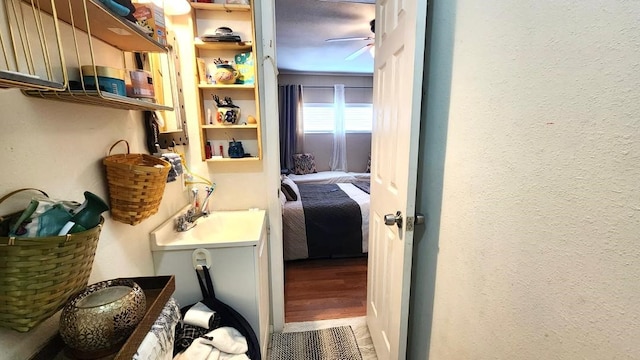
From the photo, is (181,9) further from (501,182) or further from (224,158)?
(501,182)

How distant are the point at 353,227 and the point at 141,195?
7.44ft

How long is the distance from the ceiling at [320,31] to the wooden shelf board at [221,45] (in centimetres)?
112

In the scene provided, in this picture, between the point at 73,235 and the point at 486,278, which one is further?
the point at 486,278

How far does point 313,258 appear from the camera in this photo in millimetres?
2996

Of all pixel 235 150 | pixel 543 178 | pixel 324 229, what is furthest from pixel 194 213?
pixel 543 178

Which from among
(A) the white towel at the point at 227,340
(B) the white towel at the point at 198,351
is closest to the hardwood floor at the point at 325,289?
(A) the white towel at the point at 227,340

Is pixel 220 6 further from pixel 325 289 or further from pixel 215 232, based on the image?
pixel 325 289

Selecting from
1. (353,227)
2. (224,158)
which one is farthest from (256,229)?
(353,227)

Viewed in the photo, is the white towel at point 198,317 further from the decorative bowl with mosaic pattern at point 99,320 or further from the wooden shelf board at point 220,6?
the wooden shelf board at point 220,6

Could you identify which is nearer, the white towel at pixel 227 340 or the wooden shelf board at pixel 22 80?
the wooden shelf board at pixel 22 80

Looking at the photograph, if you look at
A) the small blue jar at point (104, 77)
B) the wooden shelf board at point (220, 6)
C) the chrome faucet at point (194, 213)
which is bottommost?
the chrome faucet at point (194, 213)

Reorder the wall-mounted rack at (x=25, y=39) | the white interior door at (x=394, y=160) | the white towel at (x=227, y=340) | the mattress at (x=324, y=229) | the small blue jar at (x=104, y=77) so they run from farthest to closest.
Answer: the mattress at (x=324, y=229) < the white towel at (x=227, y=340) < the white interior door at (x=394, y=160) < the small blue jar at (x=104, y=77) < the wall-mounted rack at (x=25, y=39)

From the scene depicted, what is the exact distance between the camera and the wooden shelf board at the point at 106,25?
68 cm

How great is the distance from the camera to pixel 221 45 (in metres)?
1.55
